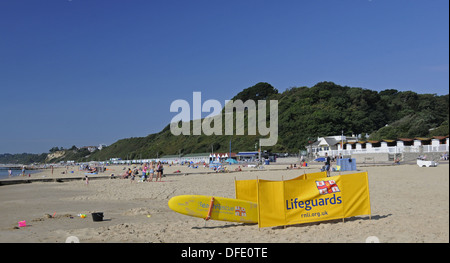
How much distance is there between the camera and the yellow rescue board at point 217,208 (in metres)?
9.86

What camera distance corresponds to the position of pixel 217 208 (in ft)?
32.6

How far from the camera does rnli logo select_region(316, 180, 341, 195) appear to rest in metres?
9.45

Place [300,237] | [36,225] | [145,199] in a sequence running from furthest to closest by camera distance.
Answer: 1. [145,199]
2. [36,225]
3. [300,237]

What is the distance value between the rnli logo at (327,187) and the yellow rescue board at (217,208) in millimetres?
1862

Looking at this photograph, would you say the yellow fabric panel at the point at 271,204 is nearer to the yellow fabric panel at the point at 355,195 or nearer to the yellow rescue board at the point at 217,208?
the yellow rescue board at the point at 217,208

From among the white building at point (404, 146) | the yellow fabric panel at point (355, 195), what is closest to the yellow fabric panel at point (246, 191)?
the yellow fabric panel at point (355, 195)

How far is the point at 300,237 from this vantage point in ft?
27.4

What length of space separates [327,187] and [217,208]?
9.62ft

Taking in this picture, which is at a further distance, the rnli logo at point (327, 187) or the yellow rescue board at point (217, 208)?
→ the yellow rescue board at point (217, 208)

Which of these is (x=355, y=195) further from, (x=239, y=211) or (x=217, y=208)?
(x=217, y=208)
